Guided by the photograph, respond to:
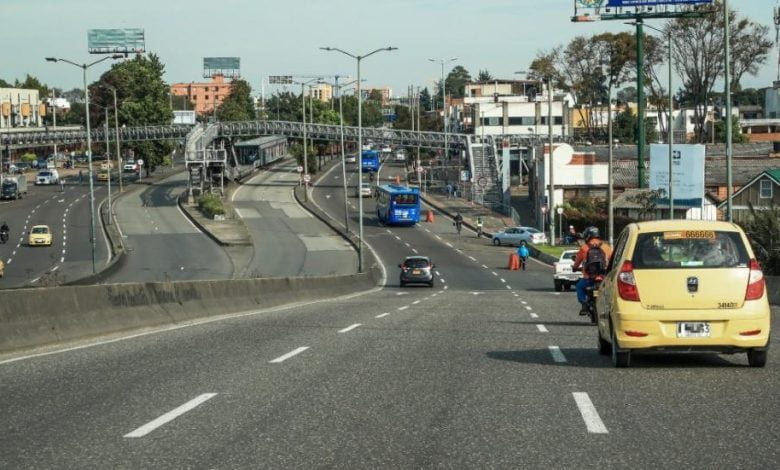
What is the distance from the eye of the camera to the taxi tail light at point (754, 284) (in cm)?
1351

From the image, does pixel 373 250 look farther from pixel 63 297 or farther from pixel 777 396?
pixel 777 396

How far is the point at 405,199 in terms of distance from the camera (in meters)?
91.5

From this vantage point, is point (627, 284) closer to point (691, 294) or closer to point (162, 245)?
point (691, 294)

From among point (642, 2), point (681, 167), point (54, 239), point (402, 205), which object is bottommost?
point (54, 239)

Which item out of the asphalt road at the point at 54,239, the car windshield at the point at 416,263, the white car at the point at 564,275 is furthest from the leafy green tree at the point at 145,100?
the white car at the point at 564,275

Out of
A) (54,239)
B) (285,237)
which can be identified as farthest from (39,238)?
(285,237)

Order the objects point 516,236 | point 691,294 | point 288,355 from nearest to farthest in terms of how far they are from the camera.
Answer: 1. point 691,294
2. point 288,355
3. point 516,236

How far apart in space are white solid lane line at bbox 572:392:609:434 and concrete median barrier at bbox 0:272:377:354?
317 inches

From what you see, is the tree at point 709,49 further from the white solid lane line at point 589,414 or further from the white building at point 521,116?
the white solid lane line at point 589,414

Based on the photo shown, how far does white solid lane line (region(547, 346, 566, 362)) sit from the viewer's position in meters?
15.2

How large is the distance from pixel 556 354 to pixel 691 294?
8.98ft

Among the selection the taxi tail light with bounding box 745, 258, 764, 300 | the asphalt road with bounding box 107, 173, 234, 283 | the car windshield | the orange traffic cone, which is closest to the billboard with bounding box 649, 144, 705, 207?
the orange traffic cone

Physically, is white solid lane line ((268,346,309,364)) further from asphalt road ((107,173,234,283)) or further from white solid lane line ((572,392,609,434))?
asphalt road ((107,173,234,283))

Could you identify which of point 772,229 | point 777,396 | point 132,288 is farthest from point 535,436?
point 772,229
